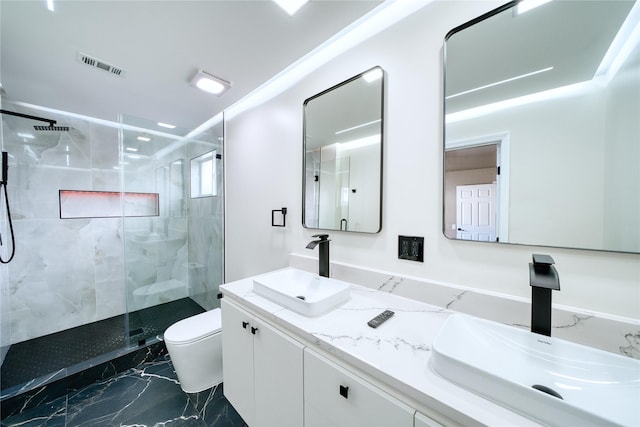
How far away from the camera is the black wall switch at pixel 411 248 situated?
1.15 m

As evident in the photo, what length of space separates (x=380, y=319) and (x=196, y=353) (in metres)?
1.42

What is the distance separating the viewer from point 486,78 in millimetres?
999

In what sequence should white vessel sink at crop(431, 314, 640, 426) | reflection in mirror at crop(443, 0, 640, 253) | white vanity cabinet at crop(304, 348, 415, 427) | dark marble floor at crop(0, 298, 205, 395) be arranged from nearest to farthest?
1. white vessel sink at crop(431, 314, 640, 426)
2. white vanity cabinet at crop(304, 348, 415, 427)
3. reflection in mirror at crop(443, 0, 640, 253)
4. dark marble floor at crop(0, 298, 205, 395)

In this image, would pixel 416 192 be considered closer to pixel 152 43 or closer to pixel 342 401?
pixel 342 401

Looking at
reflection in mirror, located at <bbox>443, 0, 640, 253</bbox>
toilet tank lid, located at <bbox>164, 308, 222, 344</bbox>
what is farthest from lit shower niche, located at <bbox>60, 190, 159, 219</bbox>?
reflection in mirror, located at <bbox>443, 0, 640, 253</bbox>

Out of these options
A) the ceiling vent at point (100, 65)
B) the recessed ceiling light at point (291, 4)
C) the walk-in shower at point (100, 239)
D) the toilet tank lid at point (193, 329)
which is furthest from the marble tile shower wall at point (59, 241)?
the recessed ceiling light at point (291, 4)

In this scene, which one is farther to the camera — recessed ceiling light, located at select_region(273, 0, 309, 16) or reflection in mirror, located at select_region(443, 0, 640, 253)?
recessed ceiling light, located at select_region(273, 0, 309, 16)

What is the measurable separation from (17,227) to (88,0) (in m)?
2.30

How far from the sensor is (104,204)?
2.54 metres

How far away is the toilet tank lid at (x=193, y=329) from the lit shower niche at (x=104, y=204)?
4.45ft

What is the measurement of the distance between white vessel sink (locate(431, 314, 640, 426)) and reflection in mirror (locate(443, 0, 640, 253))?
0.37 metres

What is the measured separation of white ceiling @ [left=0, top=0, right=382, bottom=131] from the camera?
113 cm

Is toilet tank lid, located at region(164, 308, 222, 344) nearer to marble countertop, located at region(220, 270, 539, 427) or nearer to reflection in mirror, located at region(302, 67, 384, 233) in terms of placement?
marble countertop, located at region(220, 270, 539, 427)

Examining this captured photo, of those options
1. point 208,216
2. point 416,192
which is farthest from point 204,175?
point 416,192
